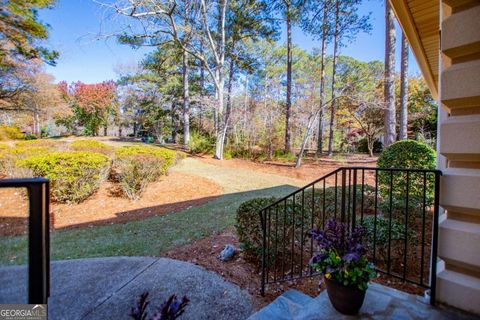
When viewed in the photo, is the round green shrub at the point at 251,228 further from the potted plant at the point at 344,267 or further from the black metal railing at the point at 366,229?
the potted plant at the point at 344,267

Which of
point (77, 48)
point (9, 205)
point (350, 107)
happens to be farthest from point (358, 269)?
point (350, 107)

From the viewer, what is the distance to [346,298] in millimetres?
1637

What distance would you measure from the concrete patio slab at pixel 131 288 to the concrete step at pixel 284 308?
7.1 inches

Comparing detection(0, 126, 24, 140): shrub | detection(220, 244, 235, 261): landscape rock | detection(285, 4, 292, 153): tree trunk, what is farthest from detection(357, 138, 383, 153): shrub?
detection(0, 126, 24, 140): shrub

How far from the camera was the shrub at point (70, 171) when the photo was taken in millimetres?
4895

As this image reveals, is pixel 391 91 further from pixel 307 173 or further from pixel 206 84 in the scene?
pixel 206 84

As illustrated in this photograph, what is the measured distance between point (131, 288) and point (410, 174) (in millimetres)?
4904

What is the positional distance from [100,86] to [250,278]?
→ 27669 millimetres

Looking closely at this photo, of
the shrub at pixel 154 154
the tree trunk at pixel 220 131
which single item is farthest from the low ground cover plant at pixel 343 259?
the tree trunk at pixel 220 131

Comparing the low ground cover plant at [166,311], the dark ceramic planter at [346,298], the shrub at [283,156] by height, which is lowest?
the dark ceramic planter at [346,298]

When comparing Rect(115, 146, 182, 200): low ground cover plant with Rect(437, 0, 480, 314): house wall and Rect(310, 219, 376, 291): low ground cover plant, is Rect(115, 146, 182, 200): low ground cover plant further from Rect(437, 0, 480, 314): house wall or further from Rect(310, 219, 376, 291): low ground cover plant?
Rect(437, 0, 480, 314): house wall

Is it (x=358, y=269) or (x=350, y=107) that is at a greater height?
(x=350, y=107)

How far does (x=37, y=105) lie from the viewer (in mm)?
15367

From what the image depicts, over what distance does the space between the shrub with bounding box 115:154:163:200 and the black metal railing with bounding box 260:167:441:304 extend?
149 inches
